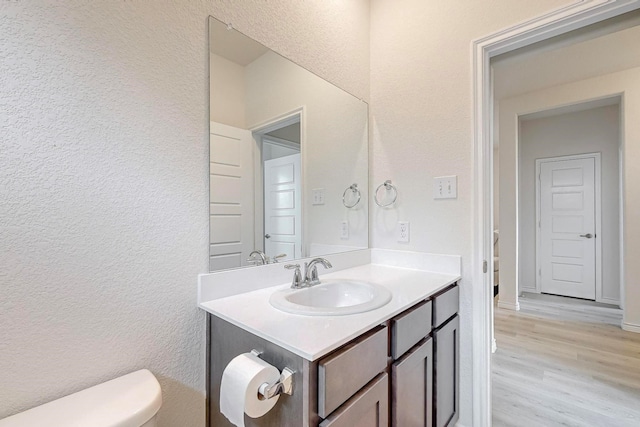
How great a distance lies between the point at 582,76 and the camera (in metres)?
3.04

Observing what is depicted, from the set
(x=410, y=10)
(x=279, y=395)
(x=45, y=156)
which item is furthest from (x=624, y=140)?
(x=45, y=156)

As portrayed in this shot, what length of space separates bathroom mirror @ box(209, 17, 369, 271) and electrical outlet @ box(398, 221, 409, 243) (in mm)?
222

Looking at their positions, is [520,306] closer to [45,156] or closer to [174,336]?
[174,336]

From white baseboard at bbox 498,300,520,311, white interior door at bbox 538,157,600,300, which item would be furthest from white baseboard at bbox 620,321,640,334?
white interior door at bbox 538,157,600,300

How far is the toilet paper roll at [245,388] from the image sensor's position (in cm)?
73

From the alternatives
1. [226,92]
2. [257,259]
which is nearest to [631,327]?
[257,259]

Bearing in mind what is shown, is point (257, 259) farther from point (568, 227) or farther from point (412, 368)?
point (568, 227)

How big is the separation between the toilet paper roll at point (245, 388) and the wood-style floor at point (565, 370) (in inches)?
61.3

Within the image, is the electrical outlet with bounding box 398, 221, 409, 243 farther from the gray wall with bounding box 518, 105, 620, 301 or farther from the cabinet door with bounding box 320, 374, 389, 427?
the gray wall with bounding box 518, 105, 620, 301

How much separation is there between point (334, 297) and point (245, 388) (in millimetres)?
664

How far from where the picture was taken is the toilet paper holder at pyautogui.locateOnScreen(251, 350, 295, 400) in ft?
2.40

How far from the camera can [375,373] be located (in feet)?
2.98

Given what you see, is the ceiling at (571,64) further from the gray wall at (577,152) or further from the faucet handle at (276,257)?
the faucet handle at (276,257)

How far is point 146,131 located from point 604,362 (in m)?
3.36
